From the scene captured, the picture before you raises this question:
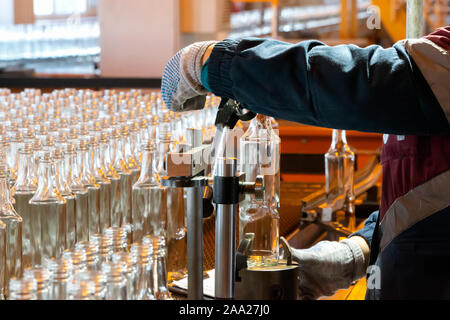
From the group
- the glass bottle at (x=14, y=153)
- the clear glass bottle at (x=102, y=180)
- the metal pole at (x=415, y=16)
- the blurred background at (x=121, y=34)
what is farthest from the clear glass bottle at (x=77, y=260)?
the blurred background at (x=121, y=34)

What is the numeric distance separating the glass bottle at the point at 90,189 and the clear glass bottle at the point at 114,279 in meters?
0.34

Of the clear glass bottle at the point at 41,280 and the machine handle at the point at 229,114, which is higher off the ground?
the machine handle at the point at 229,114

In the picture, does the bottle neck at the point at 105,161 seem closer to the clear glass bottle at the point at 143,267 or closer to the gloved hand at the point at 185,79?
the gloved hand at the point at 185,79

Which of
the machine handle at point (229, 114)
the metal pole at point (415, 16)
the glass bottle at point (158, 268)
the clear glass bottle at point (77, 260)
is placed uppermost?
the metal pole at point (415, 16)

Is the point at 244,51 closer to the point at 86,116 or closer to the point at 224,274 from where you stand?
the point at 224,274

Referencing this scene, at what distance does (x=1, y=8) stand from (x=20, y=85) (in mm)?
999

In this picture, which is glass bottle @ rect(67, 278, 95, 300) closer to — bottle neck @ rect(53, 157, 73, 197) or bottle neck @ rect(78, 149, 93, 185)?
bottle neck @ rect(53, 157, 73, 197)

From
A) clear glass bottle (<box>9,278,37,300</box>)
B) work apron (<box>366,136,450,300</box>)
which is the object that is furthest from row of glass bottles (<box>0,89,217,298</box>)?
work apron (<box>366,136,450,300</box>)

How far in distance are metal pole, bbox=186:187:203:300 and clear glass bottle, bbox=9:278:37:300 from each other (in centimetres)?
31

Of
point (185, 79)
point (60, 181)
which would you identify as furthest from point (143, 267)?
point (185, 79)

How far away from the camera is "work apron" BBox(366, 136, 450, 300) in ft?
4.17

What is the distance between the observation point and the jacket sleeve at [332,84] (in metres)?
1.14

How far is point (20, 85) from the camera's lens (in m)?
4.41
